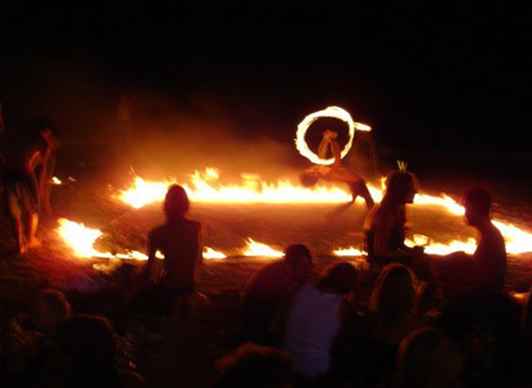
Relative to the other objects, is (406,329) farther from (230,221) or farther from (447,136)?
(447,136)

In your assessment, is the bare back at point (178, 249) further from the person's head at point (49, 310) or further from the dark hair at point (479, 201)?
the dark hair at point (479, 201)

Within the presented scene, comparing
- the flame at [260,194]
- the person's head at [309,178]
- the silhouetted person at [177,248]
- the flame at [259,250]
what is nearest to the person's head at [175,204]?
the silhouetted person at [177,248]

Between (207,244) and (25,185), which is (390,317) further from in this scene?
(25,185)

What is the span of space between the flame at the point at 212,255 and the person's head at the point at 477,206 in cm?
393

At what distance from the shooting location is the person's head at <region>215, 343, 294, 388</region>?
3.81 metres

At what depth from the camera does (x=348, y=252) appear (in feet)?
35.7

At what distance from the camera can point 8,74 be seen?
25969mm

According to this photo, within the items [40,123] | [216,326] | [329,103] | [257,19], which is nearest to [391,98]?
[329,103]

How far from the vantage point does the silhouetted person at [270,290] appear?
20.4ft

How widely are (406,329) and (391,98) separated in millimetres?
24177

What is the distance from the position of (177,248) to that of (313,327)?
2169 mm

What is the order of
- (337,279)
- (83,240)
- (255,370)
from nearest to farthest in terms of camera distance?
(255,370), (337,279), (83,240)

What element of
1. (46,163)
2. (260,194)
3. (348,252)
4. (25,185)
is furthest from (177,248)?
(260,194)

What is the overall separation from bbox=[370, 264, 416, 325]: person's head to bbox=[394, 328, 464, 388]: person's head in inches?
54.6
